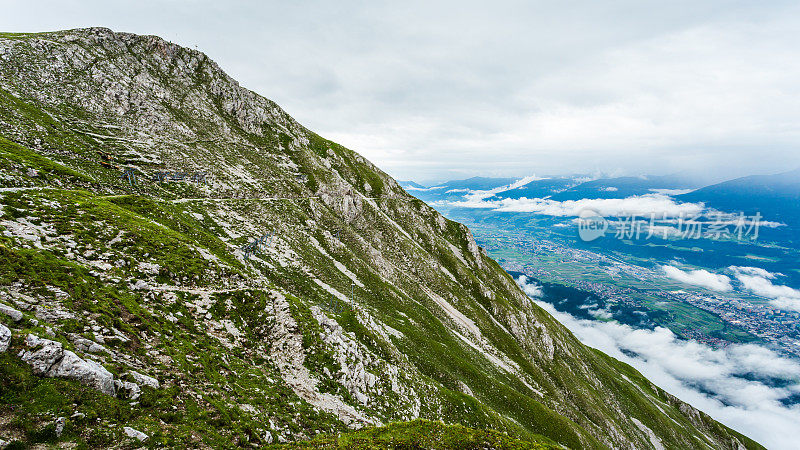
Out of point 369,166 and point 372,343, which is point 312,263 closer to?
point 372,343

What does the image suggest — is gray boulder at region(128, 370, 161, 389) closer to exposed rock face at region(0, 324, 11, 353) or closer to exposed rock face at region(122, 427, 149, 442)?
exposed rock face at region(122, 427, 149, 442)

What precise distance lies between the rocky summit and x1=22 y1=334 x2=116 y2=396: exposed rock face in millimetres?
67

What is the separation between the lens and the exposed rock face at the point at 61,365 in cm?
1297

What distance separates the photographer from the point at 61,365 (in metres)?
13.5

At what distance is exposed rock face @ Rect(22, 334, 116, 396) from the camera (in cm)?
1297

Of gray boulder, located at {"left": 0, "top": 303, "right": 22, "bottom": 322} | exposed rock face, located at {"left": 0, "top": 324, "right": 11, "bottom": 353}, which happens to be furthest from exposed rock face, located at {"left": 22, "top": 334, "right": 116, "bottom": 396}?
gray boulder, located at {"left": 0, "top": 303, "right": 22, "bottom": 322}

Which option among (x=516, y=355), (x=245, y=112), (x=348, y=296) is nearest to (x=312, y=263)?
(x=348, y=296)

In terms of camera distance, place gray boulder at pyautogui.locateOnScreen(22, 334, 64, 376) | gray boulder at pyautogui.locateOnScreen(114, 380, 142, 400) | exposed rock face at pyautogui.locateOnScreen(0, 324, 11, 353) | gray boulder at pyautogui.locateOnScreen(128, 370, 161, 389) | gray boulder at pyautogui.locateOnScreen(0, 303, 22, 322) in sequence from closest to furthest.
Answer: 1. exposed rock face at pyautogui.locateOnScreen(0, 324, 11, 353)
2. gray boulder at pyautogui.locateOnScreen(22, 334, 64, 376)
3. gray boulder at pyautogui.locateOnScreen(0, 303, 22, 322)
4. gray boulder at pyautogui.locateOnScreen(114, 380, 142, 400)
5. gray boulder at pyautogui.locateOnScreen(128, 370, 161, 389)

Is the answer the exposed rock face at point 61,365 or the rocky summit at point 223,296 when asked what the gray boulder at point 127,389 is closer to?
the rocky summit at point 223,296

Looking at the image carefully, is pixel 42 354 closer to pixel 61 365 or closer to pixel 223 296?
pixel 61 365

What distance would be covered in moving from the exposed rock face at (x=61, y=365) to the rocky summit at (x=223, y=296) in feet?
0.22

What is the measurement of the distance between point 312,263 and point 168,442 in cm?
4846

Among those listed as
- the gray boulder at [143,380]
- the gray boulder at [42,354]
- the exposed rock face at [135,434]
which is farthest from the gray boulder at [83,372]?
the exposed rock face at [135,434]

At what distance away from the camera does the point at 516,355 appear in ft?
293
